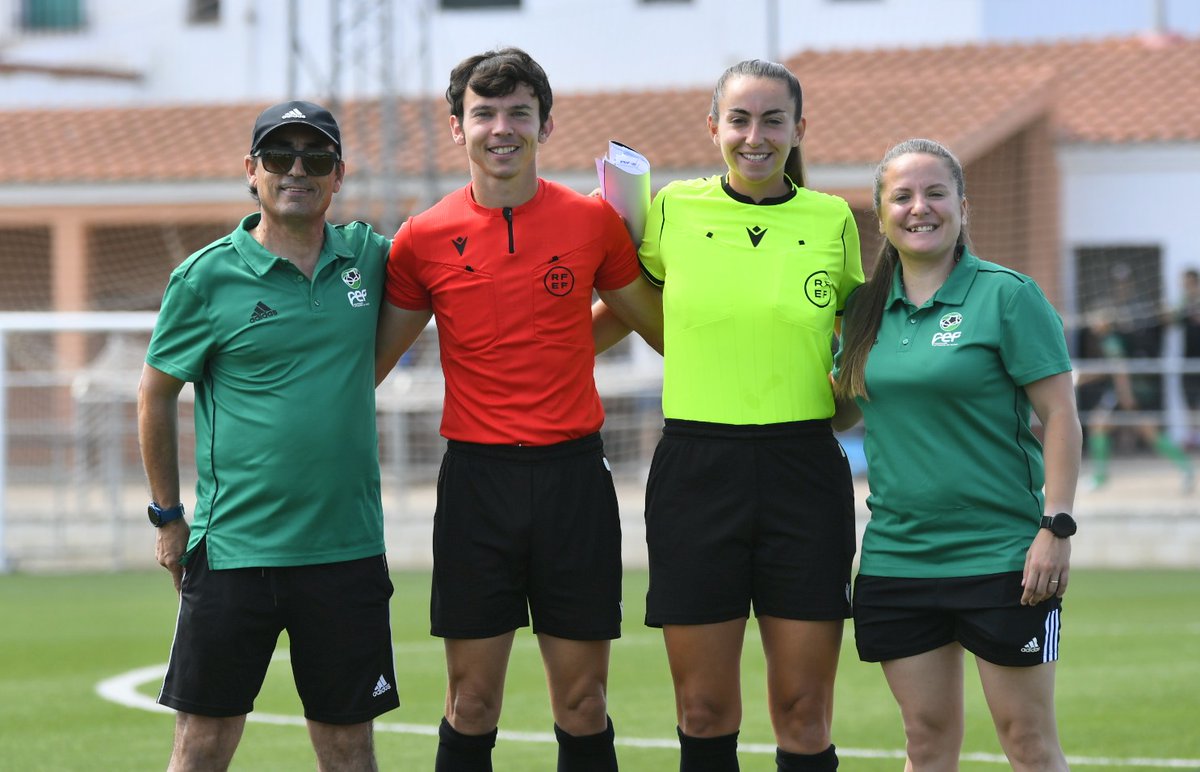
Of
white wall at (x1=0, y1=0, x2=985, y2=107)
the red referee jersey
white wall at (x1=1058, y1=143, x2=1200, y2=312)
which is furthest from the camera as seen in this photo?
white wall at (x1=0, y1=0, x2=985, y2=107)

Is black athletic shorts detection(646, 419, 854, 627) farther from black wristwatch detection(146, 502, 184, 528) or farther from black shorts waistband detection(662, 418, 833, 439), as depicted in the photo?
black wristwatch detection(146, 502, 184, 528)

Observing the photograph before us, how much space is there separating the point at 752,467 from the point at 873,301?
22.0 inches

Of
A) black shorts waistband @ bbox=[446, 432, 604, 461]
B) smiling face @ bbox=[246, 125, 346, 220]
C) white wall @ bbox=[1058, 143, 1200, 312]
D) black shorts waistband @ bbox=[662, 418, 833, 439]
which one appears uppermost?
white wall @ bbox=[1058, 143, 1200, 312]

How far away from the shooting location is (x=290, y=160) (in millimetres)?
4465

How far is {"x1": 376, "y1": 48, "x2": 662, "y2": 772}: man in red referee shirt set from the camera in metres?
4.62

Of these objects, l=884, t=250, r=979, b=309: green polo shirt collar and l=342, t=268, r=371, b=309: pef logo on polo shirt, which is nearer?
l=884, t=250, r=979, b=309: green polo shirt collar

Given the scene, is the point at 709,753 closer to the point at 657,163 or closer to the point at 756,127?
the point at 756,127

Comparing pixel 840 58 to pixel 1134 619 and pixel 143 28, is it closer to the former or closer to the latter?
pixel 143 28

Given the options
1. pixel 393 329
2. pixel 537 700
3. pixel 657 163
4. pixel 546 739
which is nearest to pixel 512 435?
pixel 393 329

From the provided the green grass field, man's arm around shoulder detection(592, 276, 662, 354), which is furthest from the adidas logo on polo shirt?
the green grass field

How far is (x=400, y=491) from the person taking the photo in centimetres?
1314

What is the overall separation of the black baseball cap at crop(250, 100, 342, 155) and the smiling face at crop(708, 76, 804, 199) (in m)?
1.09

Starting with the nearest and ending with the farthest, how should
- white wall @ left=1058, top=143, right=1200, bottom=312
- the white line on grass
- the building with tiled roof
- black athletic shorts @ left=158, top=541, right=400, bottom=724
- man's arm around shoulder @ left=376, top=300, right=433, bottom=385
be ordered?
black athletic shorts @ left=158, top=541, right=400, bottom=724 → man's arm around shoulder @ left=376, top=300, right=433, bottom=385 → the white line on grass → the building with tiled roof → white wall @ left=1058, top=143, right=1200, bottom=312

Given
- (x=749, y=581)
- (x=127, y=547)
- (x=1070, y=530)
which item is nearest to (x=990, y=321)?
(x=1070, y=530)
